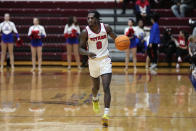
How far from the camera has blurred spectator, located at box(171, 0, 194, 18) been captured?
19.0 metres

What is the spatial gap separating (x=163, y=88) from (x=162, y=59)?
21.0 ft

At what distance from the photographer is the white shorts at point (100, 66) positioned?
735 centimetres

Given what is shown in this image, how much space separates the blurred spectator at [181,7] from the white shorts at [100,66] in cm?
1218

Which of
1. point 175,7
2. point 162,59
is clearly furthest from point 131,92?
point 175,7

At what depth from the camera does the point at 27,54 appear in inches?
729

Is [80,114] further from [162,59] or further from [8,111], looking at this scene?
[162,59]

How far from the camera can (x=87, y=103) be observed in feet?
30.8

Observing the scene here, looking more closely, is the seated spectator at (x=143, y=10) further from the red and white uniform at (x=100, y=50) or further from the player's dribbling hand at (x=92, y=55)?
the player's dribbling hand at (x=92, y=55)

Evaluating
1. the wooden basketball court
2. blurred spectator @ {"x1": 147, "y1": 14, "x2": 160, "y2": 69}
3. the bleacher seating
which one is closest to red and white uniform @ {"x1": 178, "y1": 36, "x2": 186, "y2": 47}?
the bleacher seating

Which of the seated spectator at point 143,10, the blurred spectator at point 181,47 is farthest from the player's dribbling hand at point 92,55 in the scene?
the seated spectator at point 143,10

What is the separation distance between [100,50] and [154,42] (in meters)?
9.64

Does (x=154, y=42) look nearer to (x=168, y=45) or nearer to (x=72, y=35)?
(x=168, y=45)

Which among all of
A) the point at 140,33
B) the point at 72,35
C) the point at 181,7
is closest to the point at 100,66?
the point at 72,35

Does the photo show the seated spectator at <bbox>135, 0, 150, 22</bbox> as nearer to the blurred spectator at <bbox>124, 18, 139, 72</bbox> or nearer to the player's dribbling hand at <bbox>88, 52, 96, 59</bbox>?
the blurred spectator at <bbox>124, 18, 139, 72</bbox>
